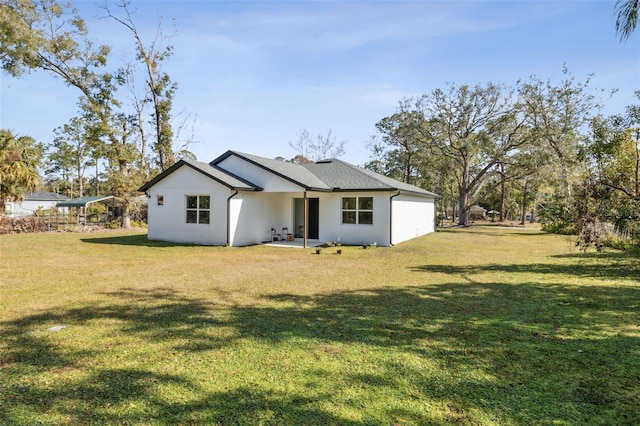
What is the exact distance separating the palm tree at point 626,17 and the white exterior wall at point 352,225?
10293 millimetres

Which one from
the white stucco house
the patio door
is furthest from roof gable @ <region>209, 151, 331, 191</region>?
the patio door

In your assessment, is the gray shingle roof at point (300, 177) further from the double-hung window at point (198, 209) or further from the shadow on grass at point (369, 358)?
the shadow on grass at point (369, 358)

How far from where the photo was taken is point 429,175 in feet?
133

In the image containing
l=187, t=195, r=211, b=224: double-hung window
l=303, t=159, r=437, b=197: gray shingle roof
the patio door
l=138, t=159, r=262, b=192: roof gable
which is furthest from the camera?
the patio door

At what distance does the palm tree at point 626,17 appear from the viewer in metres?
5.36

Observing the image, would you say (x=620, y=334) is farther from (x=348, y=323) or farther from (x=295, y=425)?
(x=295, y=425)

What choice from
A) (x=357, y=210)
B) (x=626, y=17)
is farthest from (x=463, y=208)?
(x=626, y=17)

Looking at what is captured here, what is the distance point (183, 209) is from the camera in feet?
52.5

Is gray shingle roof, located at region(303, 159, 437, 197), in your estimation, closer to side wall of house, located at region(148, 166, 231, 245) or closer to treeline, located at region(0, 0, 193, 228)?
side wall of house, located at region(148, 166, 231, 245)

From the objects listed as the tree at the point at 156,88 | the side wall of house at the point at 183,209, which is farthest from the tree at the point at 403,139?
the side wall of house at the point at 183,209

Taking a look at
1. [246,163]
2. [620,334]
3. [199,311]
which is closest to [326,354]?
[199,311]

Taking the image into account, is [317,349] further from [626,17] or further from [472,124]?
[472,124]

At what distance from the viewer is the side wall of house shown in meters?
14.9

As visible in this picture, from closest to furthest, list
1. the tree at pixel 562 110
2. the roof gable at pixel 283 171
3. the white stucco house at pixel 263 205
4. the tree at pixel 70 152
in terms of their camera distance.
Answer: the roof gable at pixel 283 171 → the white stucco house at pixel 263 205 → the tree at pixel 562 110 → the tree at pixel 70 152
